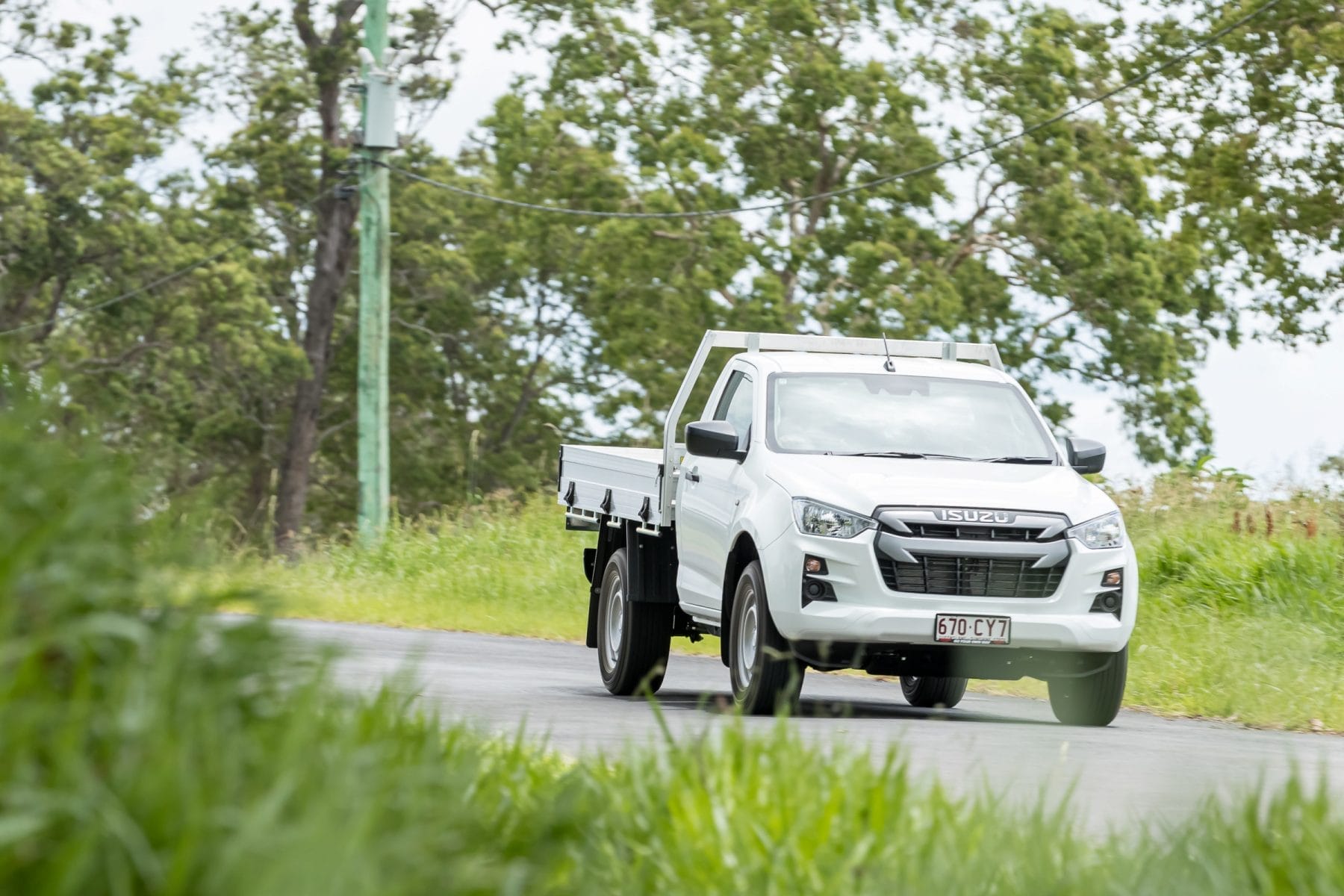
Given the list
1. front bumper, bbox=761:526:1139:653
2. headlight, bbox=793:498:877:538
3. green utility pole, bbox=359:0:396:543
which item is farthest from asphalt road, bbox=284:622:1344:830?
green utility pole, bbox=359:0:396:543

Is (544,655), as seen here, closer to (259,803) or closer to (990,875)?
(990,875)

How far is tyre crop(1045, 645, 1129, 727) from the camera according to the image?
1062cm

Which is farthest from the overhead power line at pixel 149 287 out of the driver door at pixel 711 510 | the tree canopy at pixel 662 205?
the driver door at pixel 711 510

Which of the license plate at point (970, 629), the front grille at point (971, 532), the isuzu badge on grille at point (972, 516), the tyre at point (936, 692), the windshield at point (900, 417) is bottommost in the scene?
the tyre at point (936, 692)

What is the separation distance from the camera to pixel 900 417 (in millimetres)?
11484

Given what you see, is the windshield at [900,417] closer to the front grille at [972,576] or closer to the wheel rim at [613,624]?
the front grille at [972,576]

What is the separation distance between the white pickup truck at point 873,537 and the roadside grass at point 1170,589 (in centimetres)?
188

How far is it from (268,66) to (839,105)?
13.2 metres

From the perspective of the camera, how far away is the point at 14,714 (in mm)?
3021

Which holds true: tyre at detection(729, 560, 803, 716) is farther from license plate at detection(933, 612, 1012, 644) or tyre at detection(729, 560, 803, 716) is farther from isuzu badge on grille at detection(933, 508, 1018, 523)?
isuzu badge on grille at detection(933, 508, 1018, 523)

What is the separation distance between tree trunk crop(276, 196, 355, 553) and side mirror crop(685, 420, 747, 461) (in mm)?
33336

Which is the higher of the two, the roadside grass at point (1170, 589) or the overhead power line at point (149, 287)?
the overhead power line at point (149, 287)

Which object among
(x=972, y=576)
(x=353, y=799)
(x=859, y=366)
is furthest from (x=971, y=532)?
(x=353, y=799)

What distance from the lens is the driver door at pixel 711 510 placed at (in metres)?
11.0
